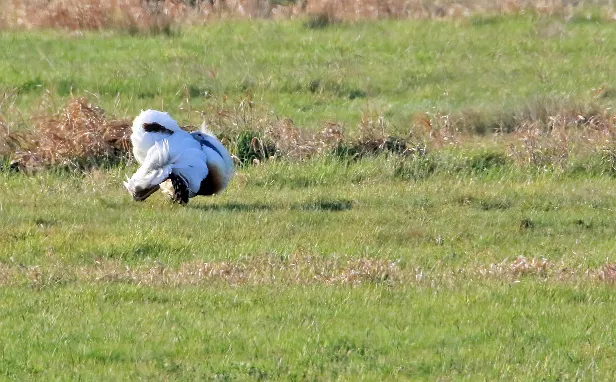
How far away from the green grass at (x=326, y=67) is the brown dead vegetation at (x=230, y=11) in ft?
1.27

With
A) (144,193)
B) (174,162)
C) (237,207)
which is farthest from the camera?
(237,207)

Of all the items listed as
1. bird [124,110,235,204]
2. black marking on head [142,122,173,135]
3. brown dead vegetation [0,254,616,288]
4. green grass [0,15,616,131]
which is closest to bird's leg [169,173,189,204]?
bird [124,110,235,204]

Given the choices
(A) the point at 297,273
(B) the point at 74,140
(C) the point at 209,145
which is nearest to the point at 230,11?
(B) the point at 74,140

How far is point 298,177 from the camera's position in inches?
530

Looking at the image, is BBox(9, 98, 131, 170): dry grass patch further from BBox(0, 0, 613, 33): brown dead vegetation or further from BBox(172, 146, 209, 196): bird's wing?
BBox(0, 0, 613, 33): brown dead vegetation

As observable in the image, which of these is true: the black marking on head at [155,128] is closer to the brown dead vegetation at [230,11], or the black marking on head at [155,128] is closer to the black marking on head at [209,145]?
the black marking on head at [209,145]

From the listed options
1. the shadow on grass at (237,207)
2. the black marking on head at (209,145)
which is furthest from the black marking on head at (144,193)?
the black marking on head at (209,145)

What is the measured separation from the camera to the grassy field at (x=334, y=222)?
7.14 metres

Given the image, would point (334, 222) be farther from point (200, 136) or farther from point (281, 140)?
point (281, 140)

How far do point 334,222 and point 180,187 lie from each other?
1397 mm

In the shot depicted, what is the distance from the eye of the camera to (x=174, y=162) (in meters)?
11.3

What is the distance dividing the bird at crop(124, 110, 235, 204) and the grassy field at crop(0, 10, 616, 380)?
234mm

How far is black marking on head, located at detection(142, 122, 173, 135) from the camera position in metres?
11.6

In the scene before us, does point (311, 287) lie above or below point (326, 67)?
above
